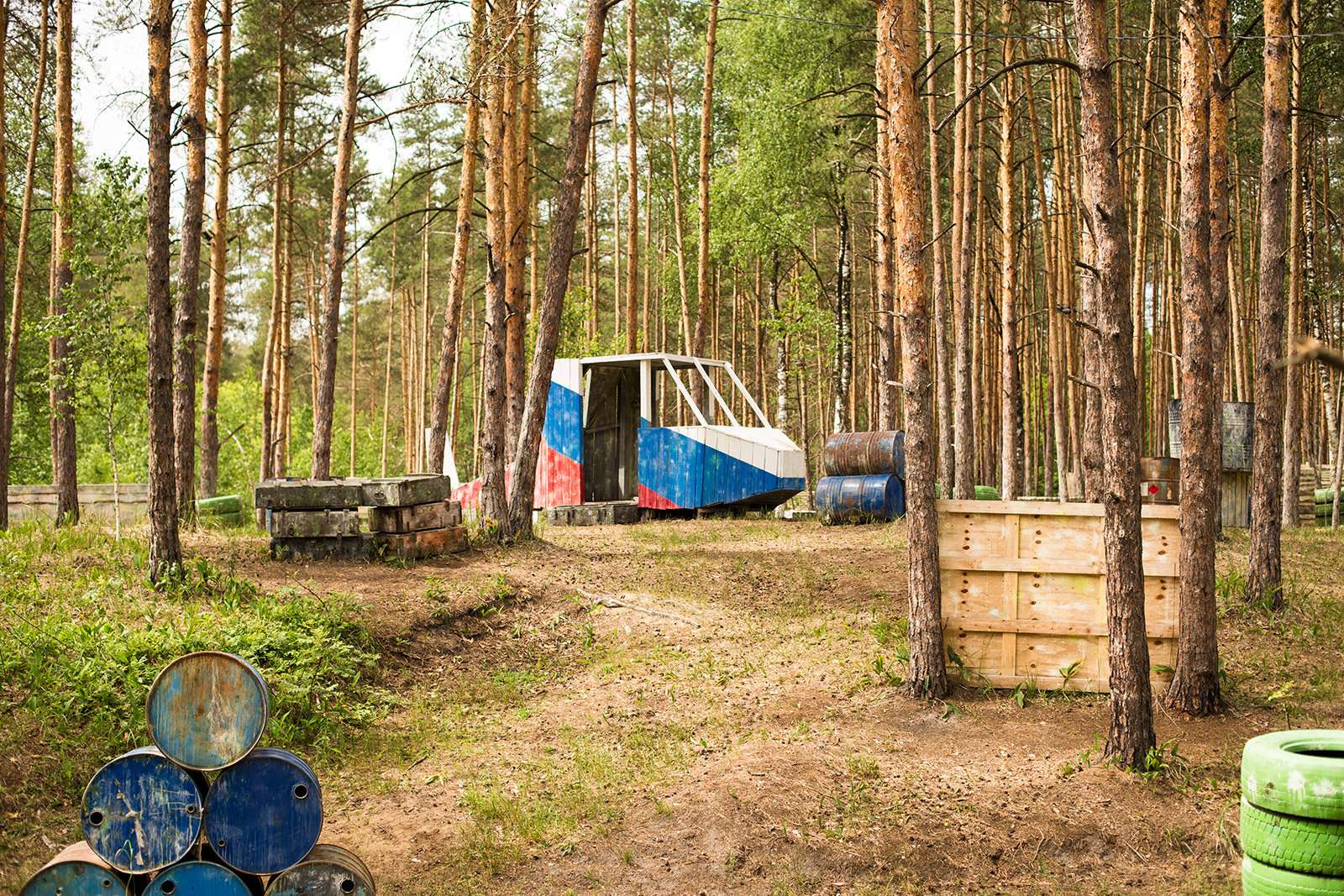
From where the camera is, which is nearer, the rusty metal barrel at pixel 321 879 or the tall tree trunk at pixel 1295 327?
the rusty metal barrel at pixel 321 879

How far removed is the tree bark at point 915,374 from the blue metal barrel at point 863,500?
24.9 feet

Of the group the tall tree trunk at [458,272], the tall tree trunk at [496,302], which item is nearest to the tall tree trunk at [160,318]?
the tall tree trunk at [496,302]

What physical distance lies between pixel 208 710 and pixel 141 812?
18.0 inches

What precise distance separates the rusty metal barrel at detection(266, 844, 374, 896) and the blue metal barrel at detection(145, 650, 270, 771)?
548 mm

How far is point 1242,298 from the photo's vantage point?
23500 millimetres

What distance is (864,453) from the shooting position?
1586 cm

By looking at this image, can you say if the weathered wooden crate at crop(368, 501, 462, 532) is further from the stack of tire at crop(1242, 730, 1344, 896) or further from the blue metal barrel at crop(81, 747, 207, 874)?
the stack of tire at crop(1242, 730, 1344, 896)

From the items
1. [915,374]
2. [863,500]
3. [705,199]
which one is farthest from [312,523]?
[705,199]

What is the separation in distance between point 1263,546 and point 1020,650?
299 cm

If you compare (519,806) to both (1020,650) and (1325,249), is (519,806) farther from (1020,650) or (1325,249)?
(1325,249)

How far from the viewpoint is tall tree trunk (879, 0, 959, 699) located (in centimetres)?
773

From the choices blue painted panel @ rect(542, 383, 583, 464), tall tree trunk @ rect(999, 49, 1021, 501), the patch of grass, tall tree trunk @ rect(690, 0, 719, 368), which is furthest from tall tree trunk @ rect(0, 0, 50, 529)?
tall tree trunk @ rect(999, 49, 1021, 501)

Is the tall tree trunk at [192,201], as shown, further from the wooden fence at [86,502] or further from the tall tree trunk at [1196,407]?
→ the tall tree trunk at [1196,407]

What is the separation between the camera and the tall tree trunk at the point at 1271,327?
936cm
